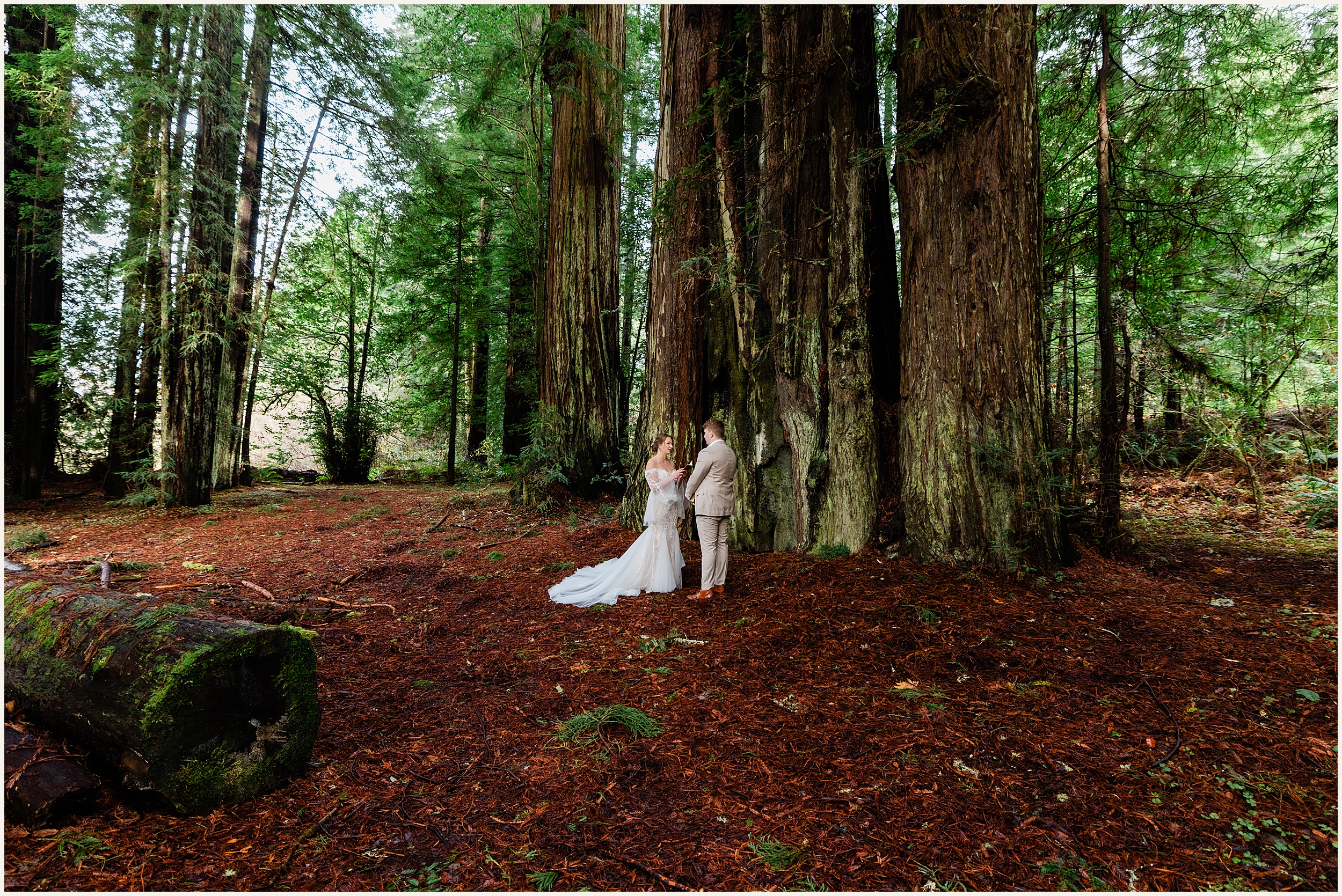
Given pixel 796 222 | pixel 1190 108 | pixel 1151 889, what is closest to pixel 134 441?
pixel 796 222

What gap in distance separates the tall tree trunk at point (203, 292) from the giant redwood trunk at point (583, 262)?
5.51m

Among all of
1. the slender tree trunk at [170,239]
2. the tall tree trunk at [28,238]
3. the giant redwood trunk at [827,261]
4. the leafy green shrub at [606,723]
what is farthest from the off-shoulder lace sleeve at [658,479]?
the tall tree trunk at [28,238]

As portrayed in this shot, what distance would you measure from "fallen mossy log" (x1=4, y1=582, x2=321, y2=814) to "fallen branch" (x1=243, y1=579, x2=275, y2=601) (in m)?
2.53

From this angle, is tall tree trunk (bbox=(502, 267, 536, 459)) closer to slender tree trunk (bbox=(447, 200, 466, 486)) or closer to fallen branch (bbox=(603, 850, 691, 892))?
slender tree trunk (bbox=(447, 200, 466, 486))

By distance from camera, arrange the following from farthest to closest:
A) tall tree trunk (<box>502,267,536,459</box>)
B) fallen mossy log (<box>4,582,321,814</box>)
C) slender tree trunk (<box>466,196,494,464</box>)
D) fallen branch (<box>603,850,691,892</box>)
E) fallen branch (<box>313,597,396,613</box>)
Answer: slender tree trunk (<box>466,196,494,464</box>) < tall tree trunk (<box>502,267,536,459</box>) < fallen branch (<box>313,597,396,613</box>) < fallen mossy log (<box>4,582,321,814</box>) < fallen branch (<box>603,850,691,892</box>)

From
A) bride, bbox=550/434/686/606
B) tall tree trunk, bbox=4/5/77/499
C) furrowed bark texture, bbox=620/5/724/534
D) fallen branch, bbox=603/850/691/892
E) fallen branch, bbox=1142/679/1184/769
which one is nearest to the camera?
fallen branch, bbox=603/850/691/892

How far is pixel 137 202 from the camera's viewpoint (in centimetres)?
1060

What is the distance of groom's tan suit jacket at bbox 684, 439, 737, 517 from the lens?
5.92 m

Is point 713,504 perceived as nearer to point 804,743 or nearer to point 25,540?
point 804,743

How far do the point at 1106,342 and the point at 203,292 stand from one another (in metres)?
13.0

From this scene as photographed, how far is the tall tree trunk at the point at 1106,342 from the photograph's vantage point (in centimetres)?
608

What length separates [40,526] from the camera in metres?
9.84

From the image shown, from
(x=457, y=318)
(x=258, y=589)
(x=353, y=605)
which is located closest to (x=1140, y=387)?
(x=353, y=605)

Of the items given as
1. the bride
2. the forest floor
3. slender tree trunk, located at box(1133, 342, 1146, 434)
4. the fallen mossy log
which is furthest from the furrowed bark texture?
the fallen mossy log
